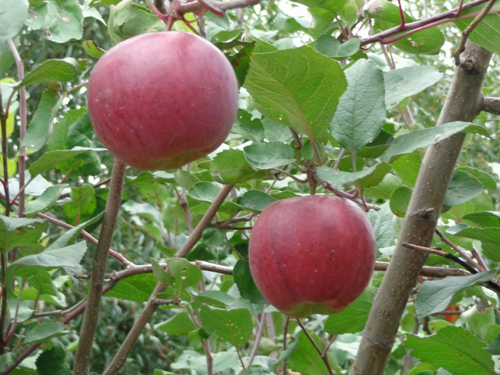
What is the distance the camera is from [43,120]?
798mm

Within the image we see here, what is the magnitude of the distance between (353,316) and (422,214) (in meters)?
0.27

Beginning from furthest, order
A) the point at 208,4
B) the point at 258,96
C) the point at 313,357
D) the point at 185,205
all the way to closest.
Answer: the point at 185,205 < the point at 313,357 < the point at 258,96 < the point at 208,4

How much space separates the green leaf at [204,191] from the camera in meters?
0.84

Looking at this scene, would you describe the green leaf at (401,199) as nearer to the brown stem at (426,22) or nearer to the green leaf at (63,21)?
the brown stem at (426,22)

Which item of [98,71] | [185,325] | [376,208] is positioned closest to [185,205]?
[185,325]

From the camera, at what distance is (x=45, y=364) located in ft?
2.78

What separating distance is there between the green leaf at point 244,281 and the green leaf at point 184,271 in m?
0.07

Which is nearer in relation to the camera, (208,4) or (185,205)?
(208,4)

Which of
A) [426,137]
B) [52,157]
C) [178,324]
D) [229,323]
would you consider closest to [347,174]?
[426,137]

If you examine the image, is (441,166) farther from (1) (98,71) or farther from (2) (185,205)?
(2) (185,205)

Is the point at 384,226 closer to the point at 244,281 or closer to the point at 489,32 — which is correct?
the point at 244,281

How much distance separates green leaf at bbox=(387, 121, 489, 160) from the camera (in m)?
0.55

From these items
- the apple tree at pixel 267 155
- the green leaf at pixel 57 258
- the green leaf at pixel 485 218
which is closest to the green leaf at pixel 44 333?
the apple tree at pixel 267 155

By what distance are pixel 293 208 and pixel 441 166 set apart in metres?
0.23
